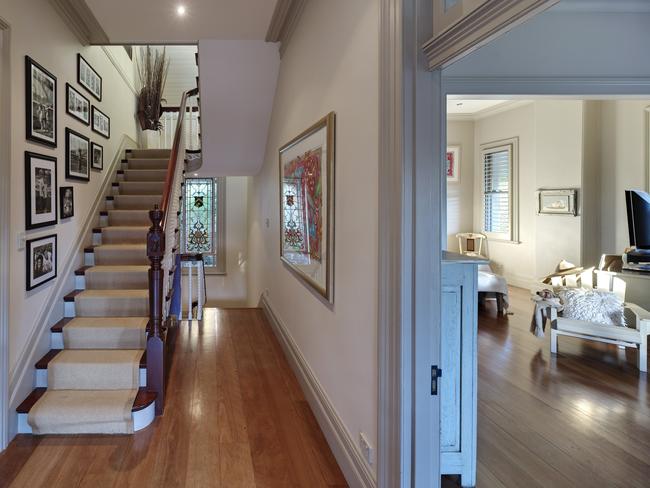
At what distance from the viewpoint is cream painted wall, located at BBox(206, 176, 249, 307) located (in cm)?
933

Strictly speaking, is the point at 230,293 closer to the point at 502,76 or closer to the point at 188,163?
the point at 188,163

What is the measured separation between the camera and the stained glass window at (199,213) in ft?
30.4

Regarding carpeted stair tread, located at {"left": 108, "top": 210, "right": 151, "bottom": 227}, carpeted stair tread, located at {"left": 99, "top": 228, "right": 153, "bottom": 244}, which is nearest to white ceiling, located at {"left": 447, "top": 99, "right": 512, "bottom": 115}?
carpeted stair tread, located at {"left": 108, "top": 210, "right": 151, "bottom": 227}

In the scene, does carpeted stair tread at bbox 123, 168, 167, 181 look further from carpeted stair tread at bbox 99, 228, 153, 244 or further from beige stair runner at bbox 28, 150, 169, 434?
carpeted stair tread at bbox 99, 228, 153, 244

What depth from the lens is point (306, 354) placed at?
3270 mm

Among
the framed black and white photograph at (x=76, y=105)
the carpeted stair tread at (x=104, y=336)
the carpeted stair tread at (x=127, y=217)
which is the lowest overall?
the carpeted stair tread at (x=104, y=336)

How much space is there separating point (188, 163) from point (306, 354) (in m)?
4.40

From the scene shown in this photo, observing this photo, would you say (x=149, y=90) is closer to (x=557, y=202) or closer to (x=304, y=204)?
(x=304, y=204)

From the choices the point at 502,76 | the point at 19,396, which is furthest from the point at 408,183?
the point at 19,396

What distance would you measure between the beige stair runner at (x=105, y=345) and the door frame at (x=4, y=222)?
199mm

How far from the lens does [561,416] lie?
9.73 ft

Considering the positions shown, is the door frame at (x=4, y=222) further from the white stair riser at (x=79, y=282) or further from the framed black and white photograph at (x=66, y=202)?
the white stair riser at (x=79, y=282)

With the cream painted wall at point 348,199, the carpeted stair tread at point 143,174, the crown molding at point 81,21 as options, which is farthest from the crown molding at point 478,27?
the carpeted stair tread at point 143,174

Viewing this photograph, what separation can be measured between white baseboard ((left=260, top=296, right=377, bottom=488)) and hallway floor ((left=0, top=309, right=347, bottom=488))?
2.8 inches
